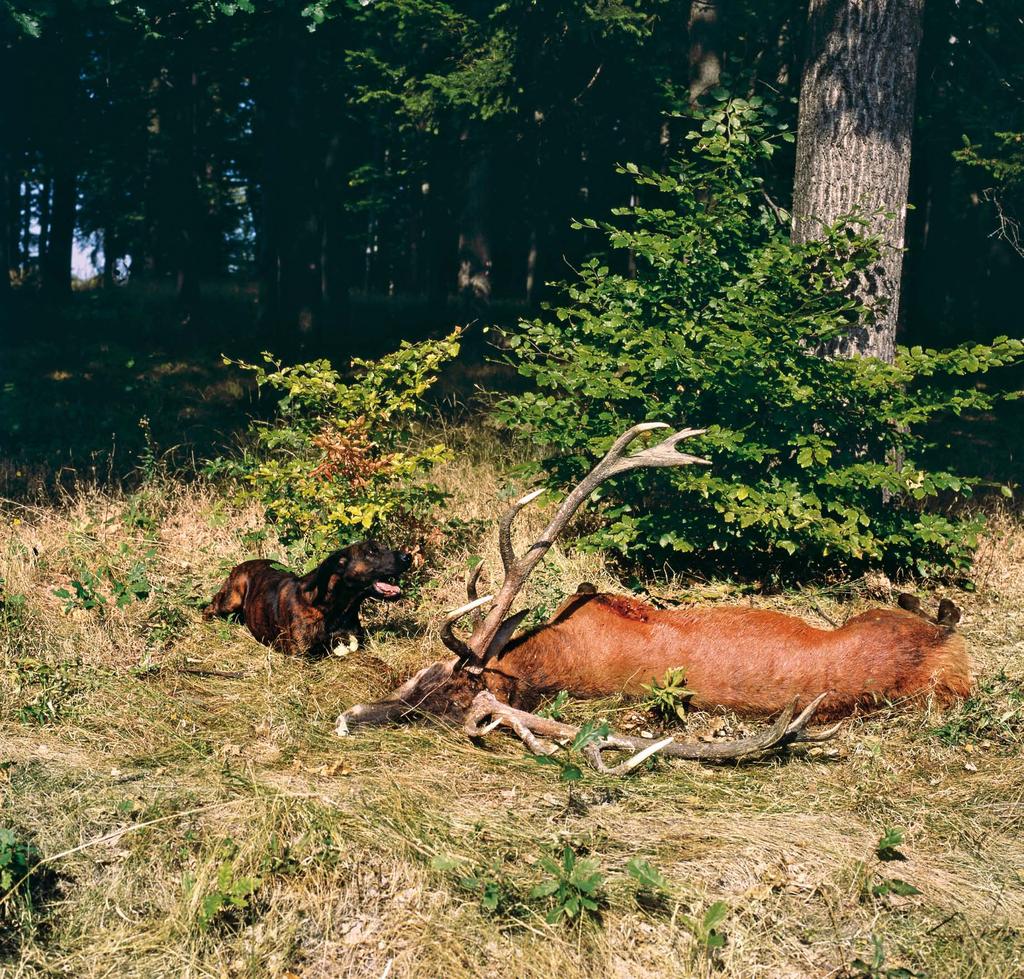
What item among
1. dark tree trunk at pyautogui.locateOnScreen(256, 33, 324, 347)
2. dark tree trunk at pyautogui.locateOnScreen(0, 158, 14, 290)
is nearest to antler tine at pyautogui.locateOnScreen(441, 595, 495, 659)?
dark tree trunk at pyautogui.locateOnScreen(256, 33, 324, 347)

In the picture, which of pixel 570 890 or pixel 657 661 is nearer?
pixel 570 890

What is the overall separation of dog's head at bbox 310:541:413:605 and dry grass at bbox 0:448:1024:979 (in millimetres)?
413

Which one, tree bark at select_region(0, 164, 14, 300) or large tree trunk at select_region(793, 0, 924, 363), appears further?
tree bark at select_region(0, 164, 14, 300)

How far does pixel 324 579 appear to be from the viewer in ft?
21.1

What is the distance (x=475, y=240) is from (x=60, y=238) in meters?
8.68

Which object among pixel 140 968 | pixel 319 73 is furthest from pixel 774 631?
pixel 319 73

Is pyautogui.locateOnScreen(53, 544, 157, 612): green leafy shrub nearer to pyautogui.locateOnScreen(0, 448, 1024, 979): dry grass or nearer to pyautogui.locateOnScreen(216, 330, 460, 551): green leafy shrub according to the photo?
pyautogui.locateOnScreen(0, 448, 1024, 979): dry grass

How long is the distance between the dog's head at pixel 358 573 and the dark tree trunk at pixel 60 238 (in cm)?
1637

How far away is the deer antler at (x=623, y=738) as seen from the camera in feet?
16.1

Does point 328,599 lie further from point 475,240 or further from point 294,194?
point 475,240

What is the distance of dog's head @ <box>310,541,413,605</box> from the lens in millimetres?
6375

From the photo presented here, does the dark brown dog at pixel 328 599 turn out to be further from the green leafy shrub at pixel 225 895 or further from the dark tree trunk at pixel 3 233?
the dark tree trunk at pixel 3 233

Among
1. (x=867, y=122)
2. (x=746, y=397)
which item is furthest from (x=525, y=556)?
(x=867, y=122)

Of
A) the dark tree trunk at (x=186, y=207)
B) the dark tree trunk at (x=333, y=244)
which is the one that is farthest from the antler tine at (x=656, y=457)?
the dark tree trunk at (x=186, y=207)
